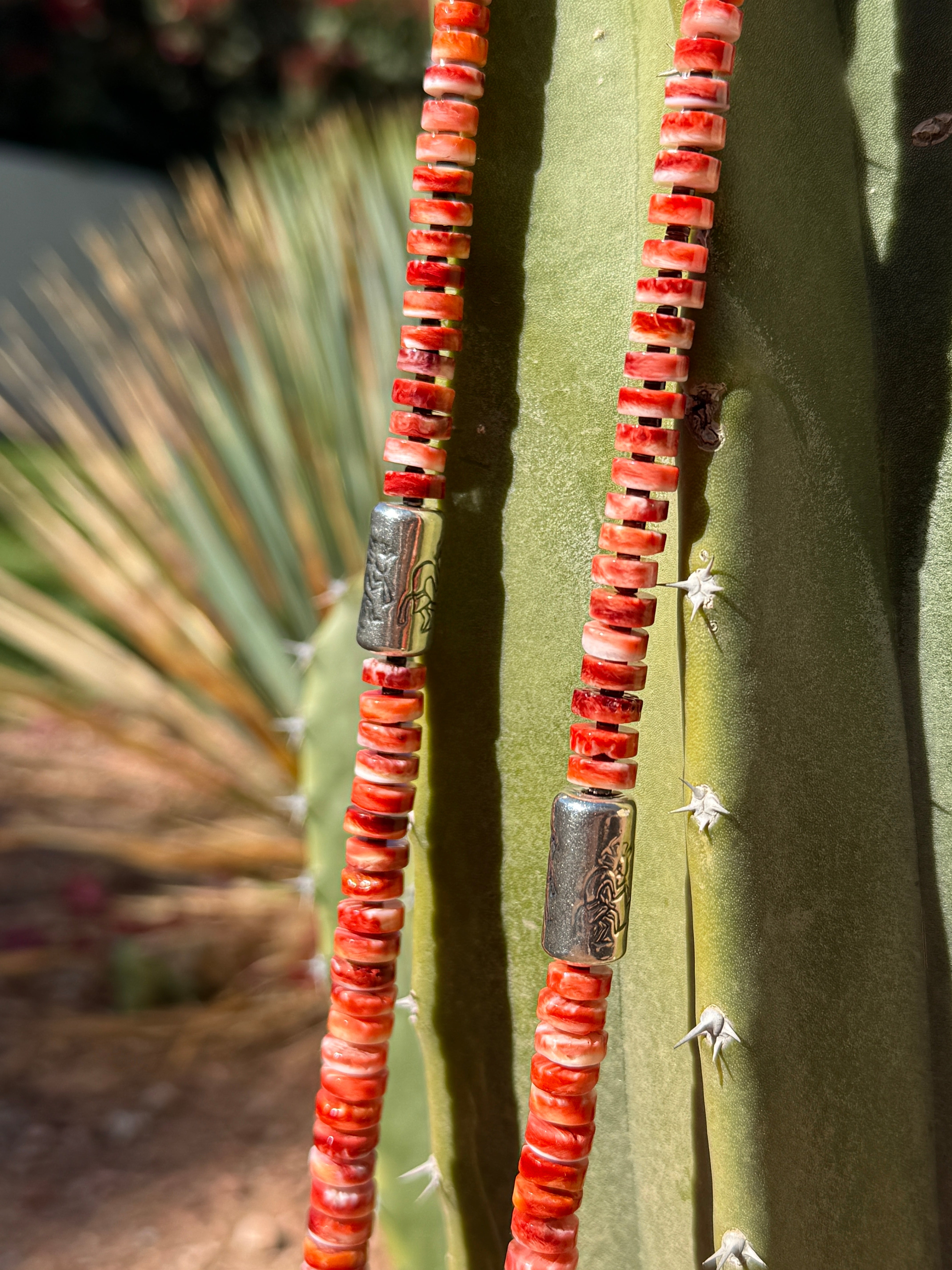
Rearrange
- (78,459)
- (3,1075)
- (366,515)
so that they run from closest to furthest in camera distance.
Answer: (3,1075), (366,515), (78,459)

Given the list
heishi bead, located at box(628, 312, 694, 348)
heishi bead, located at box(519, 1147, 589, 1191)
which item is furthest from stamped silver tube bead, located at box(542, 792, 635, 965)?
heishi bead, located at box(628, 312, 694, 348)

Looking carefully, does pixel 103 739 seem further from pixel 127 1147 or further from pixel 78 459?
pixel 127 1147

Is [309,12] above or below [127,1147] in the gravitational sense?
above

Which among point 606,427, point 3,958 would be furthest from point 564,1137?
point 3,958

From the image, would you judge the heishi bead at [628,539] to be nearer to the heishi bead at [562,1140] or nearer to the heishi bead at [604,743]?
the heishi bead at [604,743]

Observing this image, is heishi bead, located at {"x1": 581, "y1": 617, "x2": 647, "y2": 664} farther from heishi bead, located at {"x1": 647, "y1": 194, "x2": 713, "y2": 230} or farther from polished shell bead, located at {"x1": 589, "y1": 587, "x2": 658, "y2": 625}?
heishi bead, located at {"x1": 647, "y1": 194, "x2": 713, "y2": 230}

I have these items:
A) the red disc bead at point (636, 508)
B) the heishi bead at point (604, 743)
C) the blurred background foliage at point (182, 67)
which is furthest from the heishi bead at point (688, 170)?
the blurred background foliage at point (182, 67)

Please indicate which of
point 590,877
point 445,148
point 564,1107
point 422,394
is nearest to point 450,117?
point 445,148
